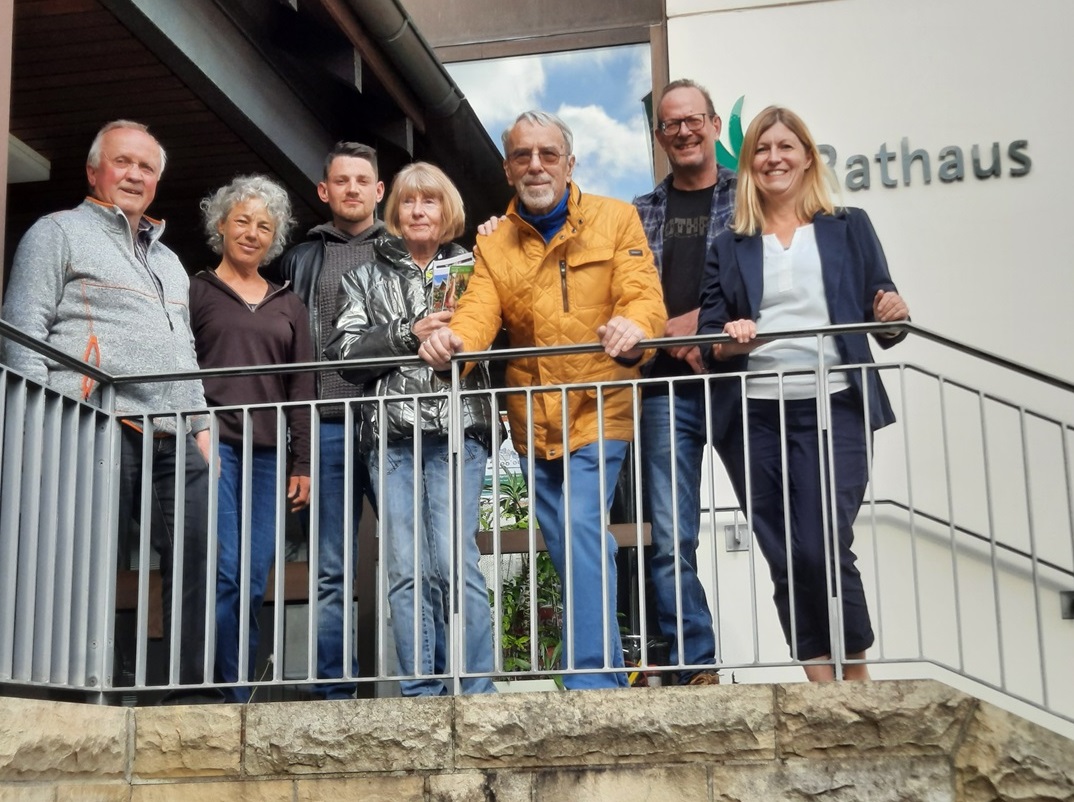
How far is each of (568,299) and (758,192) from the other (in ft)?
2.26

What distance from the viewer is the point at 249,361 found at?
17.5ft

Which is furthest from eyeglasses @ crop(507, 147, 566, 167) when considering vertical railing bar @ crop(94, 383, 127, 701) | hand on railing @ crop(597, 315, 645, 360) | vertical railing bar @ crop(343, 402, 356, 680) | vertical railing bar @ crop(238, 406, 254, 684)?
vertical railing bar @ crop(94, 383, 127, 701)

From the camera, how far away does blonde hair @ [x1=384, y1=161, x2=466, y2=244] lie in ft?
17.1

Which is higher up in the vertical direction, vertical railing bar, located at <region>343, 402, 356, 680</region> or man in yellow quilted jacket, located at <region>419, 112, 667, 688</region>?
man in yellow quilted jacket, located at <region>419, 112, 667, 688</region>

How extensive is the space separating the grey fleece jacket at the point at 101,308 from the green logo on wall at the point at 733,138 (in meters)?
3.53

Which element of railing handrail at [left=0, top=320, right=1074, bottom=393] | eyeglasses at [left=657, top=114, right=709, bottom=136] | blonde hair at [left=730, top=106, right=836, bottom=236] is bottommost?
railing handrail at [left=0, top=320, right=1074, bottom=393]

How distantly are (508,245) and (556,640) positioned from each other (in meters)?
2.48

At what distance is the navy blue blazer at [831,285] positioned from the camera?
475 cm

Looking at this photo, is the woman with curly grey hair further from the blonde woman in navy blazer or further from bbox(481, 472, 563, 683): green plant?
bbox(481, 472, 563, 683): green plant

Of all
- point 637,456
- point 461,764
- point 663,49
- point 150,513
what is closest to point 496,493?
point 637,456

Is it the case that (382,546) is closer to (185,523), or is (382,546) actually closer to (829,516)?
(185,523)

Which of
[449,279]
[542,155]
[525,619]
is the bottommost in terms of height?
[525,619]

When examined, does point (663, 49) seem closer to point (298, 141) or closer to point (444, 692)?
point (298, 141)

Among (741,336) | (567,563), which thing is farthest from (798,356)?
(567,563)
